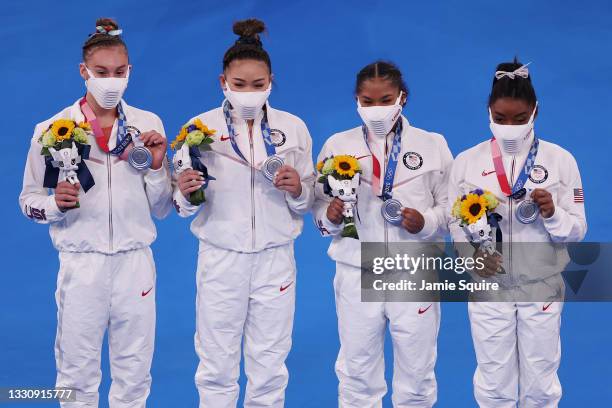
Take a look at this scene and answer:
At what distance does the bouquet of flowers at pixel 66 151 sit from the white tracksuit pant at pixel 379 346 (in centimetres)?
172

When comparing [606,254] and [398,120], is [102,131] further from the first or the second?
[606,254]

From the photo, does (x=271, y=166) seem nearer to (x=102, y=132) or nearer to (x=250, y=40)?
(x=250, y=40)

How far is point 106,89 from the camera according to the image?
623 cm

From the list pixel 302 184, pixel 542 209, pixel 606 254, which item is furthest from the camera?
pixel 606 254

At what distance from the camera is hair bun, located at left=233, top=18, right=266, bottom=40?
6465 millimetres

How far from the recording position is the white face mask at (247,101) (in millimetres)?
6297

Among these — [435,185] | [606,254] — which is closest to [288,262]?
[435,185]

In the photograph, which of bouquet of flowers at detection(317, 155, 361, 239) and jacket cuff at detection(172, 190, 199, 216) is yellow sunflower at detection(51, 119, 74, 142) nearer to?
jacket cuff at detection(172, 190, 199, 216)

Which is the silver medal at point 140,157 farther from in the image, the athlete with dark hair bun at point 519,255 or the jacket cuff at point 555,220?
the jacket cuff at point 555,220

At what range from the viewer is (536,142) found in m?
6.31

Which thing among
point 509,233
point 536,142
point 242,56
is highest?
point 242,56

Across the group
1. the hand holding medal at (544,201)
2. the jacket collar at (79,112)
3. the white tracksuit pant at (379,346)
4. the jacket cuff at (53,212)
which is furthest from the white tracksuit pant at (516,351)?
the jacket cuff at (53,212)

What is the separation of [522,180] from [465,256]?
584 millimetres

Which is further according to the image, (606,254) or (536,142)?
(606,254)
